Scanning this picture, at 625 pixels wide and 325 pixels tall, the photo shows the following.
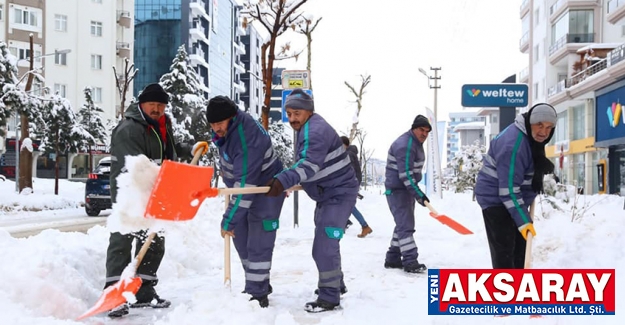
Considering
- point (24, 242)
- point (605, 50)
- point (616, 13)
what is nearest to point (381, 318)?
point (24, 242)

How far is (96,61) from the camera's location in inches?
1876

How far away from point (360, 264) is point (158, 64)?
63027 mm

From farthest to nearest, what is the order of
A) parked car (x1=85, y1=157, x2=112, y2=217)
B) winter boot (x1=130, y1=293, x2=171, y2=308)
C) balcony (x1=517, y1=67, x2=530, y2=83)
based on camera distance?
balcony (x1=517, y1=67, x2=530, y2=83) < parked car (x1=85, y1=157, x2=112, y2=217) < winter boot (x1=130, y1=293, x2=171, y2=308)

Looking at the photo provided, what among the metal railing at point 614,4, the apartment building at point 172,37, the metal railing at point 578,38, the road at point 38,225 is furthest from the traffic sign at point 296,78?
the apartment building at point 172,37

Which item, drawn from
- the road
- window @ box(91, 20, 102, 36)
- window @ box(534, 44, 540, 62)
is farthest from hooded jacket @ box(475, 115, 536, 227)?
window @ box(91, 20, 102, 36)

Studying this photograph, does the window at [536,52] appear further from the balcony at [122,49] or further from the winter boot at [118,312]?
the winter boot at [118,312]

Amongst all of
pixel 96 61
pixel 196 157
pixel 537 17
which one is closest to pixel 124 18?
pixel 96 61

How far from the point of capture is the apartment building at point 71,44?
139ft

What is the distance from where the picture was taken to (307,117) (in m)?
4.79

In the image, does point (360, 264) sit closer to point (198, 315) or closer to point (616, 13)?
point (198, 315)

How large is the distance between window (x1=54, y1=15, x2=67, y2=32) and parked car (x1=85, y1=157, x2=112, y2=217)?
34.4m

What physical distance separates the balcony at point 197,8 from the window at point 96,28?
1762 cm

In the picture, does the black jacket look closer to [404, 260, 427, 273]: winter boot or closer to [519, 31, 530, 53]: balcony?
[404, 260, 427, 273]: winter boot

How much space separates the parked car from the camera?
15352 millimetres
